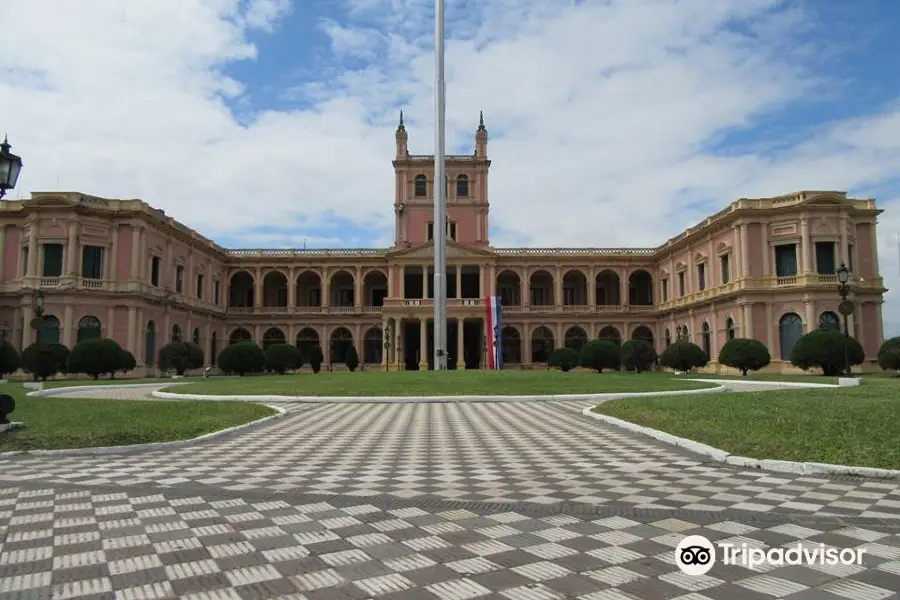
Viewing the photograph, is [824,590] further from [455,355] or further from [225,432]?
[455,355]

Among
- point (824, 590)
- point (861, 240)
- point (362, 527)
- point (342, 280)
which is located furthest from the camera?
point (342, 280)

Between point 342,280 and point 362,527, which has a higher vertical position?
point 342,280

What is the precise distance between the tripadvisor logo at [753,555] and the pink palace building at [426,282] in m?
37.3

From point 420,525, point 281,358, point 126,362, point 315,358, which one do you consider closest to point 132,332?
point 126,362

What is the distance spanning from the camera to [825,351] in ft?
98.5

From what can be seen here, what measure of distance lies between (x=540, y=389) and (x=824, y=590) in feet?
58.7

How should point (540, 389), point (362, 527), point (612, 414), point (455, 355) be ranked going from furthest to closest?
point (455, 355) → point (540, 389) → point (612, 414) → point (362, 527)

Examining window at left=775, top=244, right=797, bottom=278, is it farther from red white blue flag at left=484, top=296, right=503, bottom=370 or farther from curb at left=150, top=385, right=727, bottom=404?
curb at left=150, top=385, right=727, bottom=404

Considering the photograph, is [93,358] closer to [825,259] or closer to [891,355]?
[891,355]

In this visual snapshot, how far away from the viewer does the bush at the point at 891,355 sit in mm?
28158

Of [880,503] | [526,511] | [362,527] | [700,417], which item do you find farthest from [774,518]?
[700,417]

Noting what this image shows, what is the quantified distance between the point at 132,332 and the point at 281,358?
9.10 metres

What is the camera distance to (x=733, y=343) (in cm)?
3434

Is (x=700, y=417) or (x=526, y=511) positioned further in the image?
(x=700, y=417)
